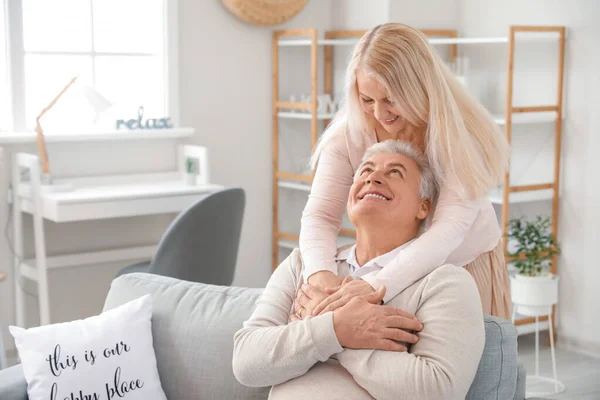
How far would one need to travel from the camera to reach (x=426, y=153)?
1921 millimetres

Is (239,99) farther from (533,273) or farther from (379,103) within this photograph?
(379,103)

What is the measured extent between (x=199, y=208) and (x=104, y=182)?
3.18 ft

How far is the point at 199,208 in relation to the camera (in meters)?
3.34

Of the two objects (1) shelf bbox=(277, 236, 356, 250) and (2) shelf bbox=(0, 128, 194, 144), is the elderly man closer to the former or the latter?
(2) shelf bbox=(0, 128, 194, 144)

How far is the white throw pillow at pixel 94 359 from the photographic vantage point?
6.45 ft

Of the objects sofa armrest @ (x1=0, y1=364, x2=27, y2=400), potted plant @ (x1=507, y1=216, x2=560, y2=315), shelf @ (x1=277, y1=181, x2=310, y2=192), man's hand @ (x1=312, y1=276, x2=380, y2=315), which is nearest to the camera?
man's hand @ (x1=312, y1=276, x2=380, y2=315)

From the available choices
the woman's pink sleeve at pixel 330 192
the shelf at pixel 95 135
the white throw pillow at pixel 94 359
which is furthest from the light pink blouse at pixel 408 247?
the shelf at pixel 95 135

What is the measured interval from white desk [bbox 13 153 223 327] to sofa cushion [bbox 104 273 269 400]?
1.50 meters

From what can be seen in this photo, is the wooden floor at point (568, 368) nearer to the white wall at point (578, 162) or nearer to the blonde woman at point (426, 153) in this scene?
the white wall at point (578, 162)

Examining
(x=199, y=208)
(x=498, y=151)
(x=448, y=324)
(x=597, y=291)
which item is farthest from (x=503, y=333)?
(x=597, y=291)

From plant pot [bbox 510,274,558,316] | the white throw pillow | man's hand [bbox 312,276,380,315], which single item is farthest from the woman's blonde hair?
plant pot [bbox 510,274,558,316]

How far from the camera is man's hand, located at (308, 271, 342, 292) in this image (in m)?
1.82

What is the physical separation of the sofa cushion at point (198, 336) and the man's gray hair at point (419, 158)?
1.58ft

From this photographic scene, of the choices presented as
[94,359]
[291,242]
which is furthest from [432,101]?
[291,242]
